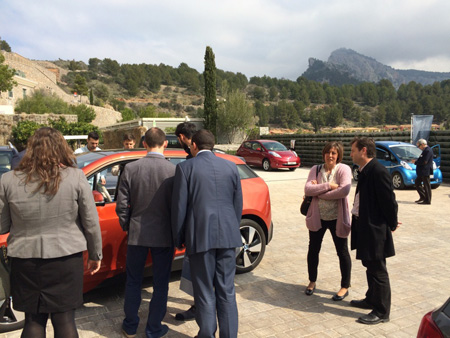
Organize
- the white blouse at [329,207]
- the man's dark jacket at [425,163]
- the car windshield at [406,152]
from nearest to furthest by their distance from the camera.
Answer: the white blouse at [329,207], the man's dark jacket at [425,163], the car windshield at [406,152]

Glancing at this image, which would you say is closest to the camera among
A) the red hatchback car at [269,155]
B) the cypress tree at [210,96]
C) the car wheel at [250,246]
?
the car wheel at [250,246]

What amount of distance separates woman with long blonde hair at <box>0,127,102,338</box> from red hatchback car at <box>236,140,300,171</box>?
53.5ft

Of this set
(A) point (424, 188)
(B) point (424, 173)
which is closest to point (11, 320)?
(A) point (424, 188)

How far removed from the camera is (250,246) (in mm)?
4863

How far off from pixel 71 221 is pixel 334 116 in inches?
4251

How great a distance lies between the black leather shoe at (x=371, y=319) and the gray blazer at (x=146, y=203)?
209 centimetres

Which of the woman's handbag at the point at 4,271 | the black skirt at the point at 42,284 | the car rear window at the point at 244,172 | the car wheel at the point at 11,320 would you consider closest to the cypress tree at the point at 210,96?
the car rear window at the point at 244,172

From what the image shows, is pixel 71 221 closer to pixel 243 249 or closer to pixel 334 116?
pixel 243 249

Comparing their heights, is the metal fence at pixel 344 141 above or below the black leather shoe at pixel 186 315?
above

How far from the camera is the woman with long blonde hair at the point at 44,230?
7.58ft

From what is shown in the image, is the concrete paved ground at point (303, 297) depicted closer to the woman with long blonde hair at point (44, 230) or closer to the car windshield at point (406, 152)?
the woman with long blonde hair at point (44, 230)

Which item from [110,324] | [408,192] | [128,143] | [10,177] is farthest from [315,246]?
[408,192]

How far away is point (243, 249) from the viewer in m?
4.80

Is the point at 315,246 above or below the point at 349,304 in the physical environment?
above
